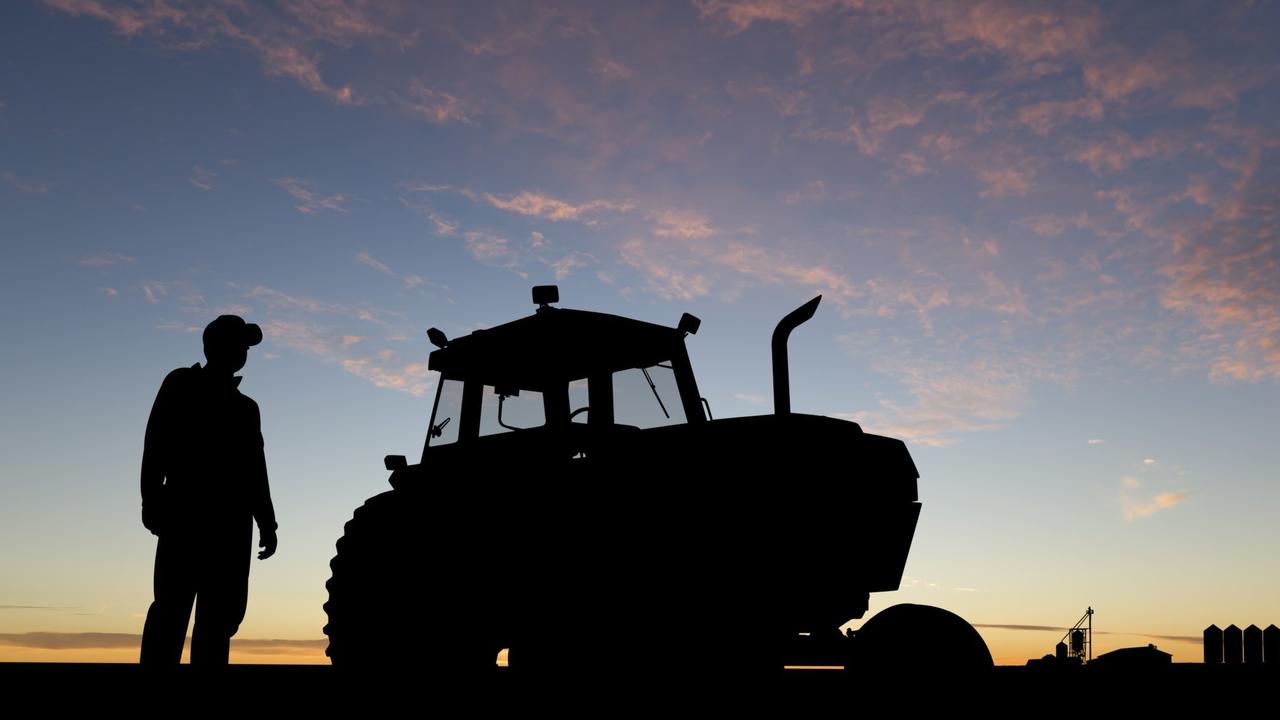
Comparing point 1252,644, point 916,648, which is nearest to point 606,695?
point 916,648

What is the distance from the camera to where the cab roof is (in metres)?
8.11

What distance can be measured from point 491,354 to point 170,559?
276 cm

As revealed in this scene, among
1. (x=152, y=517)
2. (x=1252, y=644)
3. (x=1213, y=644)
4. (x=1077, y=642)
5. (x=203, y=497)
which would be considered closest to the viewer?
(x=152, y=517)

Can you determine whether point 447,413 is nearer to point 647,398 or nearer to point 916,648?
point 647,398

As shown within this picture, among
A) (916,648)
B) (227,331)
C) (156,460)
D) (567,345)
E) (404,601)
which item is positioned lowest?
(916,648)

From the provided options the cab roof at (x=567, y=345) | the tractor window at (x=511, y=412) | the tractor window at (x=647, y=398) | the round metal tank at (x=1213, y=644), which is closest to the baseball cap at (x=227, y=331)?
the cab roof at (x=567, y=345)

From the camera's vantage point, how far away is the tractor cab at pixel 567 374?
8.09 meters

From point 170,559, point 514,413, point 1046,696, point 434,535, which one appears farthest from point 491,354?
point 1046,696

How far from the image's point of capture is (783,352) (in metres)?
7.20

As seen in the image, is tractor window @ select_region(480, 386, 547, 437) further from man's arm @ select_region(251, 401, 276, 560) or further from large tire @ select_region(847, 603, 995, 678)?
large tire @ select_region(847, 603, 995, 678)

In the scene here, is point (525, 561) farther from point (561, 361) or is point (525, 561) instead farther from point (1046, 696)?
point (1046, 696)

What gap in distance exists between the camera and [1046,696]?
8.77 metres

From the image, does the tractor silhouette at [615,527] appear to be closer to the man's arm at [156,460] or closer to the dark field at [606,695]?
the dark field at [606,695]

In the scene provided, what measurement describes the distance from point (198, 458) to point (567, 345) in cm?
256
